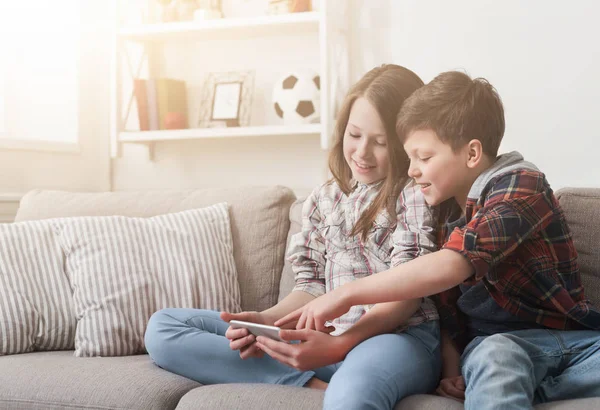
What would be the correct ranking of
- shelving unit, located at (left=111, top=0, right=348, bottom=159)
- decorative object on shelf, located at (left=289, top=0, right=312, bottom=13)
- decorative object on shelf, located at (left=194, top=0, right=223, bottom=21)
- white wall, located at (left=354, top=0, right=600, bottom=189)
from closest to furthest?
white wall, located at (left=354, top=0, right=600, bottom=189)
shelving unit, located at (left=111, top=0, right=348, bottom=159)
decorative object on shelf, located at (left=289, top=0, right=312, bottom=13)
decorative object on shelf, located at (left=194, top=0, right=223, bottom=21)

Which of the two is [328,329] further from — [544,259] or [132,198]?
[132,198]

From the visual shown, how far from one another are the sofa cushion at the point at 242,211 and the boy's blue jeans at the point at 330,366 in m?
0.26

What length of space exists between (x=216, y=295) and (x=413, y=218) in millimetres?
581

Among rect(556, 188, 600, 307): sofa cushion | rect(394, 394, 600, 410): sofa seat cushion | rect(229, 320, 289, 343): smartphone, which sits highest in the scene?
rect(556, 188, 600, 307): sofa cushion

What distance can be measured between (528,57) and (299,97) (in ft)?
2.66

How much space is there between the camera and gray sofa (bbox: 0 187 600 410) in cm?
133

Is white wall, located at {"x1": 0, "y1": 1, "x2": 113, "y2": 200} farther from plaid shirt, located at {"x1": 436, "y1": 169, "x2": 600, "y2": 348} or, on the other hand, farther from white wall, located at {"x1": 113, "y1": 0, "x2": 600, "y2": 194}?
plaid shirt, located at {"x1": 436, "y1": 169, "x2": 600, "y2": 348}

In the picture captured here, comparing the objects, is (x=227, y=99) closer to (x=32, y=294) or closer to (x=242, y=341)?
(x=32, y=294)

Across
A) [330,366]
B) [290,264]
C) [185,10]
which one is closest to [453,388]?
[330,366]

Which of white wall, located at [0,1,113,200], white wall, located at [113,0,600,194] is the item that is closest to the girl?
white wall, located at [113,0,600,194]

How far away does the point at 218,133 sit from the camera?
107 inches

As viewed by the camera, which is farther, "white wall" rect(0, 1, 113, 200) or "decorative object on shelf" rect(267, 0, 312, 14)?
"white wall" rect(0, 1, 113, 200)

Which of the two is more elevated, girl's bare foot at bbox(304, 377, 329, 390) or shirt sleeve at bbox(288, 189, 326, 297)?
shirt sleeve at bbox(288, 189, 326, 297)

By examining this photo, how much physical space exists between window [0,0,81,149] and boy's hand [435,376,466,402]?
193 centimetres
